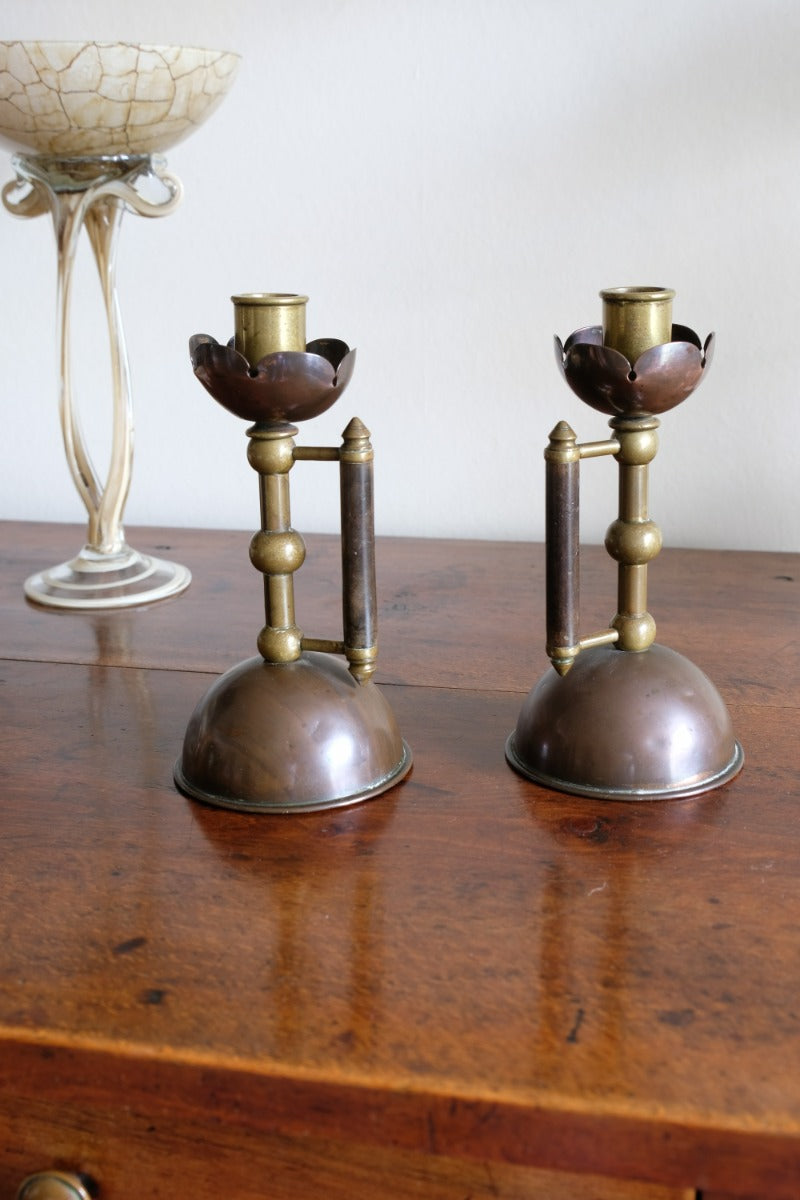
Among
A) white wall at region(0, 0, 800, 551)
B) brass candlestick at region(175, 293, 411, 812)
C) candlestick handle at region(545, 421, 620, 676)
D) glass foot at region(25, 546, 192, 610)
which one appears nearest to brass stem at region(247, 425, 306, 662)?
brass candlestick at region(175, 293, 411, 812)

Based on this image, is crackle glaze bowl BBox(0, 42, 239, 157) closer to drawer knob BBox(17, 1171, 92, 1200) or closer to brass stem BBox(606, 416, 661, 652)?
brass stem BBox(606, 416, 661, 652)

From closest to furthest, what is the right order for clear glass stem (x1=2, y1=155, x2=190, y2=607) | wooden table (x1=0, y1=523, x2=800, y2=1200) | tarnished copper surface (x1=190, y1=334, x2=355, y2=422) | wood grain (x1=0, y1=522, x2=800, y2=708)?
wooden table (x1=0, y1=523, x2=800, y2=1200), tarnished copper surface (x1=190, y1=334, x2=355, y2=422), wood grain (x1=0, y1=522, x2=800, y2=708), clear glass stem (x1=2, y1=155, x2=190, y2=607)

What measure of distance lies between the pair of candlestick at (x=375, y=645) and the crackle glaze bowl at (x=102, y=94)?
40 centimetres

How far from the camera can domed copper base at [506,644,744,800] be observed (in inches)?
26.2

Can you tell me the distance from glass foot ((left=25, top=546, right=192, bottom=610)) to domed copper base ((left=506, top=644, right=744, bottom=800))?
47 centimetres

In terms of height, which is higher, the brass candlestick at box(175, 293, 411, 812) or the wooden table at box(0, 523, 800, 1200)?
the brass candlestick at box(175, 293, 411, 812)

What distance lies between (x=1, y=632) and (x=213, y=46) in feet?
2.00

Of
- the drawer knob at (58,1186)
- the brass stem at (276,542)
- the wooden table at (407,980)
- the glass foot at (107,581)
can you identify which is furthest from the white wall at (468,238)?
the drawer knob at (58,1186)

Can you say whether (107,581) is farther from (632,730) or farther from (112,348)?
(632,730)

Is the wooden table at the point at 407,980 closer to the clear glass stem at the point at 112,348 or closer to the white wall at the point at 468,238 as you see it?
the clear glass stem at the point at 112,348

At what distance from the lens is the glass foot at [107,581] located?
105 cm

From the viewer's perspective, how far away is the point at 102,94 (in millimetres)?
959

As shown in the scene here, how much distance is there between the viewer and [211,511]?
1.34 metres

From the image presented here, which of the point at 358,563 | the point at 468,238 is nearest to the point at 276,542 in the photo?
the point at 358,563
